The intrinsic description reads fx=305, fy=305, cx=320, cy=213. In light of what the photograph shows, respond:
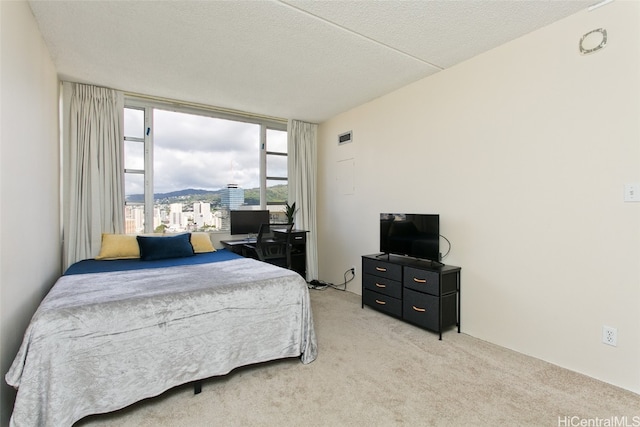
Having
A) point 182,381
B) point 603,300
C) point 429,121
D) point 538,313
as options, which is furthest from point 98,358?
point 429,121

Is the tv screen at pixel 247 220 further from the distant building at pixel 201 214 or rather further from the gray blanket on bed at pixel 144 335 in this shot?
the gray blanket on bed at pixel 144 335

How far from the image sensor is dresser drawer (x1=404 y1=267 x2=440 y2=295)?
9.27 ft

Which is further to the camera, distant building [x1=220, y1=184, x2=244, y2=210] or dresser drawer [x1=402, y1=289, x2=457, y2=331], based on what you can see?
distant building [x1=220, y1=184, x2=244, y2=210]

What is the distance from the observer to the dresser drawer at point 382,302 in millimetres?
3232

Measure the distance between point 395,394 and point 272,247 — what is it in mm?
2462

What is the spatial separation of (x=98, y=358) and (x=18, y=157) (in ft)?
4.38

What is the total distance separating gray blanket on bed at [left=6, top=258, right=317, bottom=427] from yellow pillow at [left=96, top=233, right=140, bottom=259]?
2.98ft

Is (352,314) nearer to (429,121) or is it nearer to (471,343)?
(471,343)

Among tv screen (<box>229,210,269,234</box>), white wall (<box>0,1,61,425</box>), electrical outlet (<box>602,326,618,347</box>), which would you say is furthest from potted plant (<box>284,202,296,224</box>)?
electrical outlet (<box>602,326,618,347</box>)

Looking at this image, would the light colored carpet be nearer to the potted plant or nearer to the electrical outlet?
the electrical outlet

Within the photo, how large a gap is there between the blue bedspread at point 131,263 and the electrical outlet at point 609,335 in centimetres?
314

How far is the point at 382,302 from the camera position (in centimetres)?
341

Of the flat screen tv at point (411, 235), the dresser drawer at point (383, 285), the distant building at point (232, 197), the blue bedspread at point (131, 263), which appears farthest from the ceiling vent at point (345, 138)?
the blue bedspread at point (131, 263)

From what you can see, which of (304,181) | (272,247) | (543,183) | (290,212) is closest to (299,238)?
(290,212)
